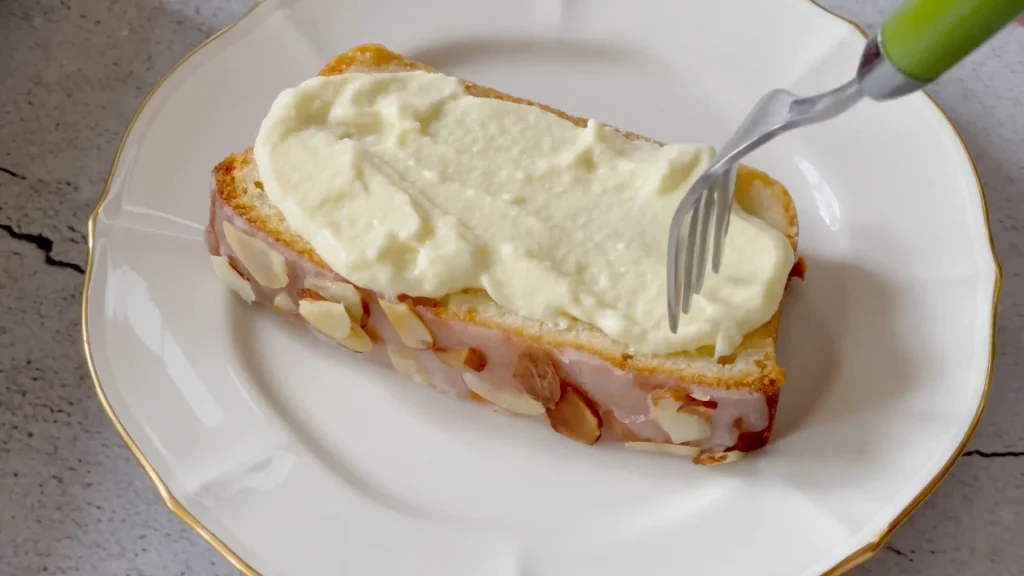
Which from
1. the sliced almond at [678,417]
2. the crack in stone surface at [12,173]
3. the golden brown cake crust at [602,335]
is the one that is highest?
the golden brown cake crust at [602,335]

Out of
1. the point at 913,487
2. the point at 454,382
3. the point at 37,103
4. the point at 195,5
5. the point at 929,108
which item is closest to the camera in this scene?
the point at 913,487

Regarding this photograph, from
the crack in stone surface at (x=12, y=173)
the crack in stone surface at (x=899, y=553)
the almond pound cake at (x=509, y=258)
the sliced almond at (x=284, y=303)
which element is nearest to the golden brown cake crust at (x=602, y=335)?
the almond pound cake at (x=509, y=258)

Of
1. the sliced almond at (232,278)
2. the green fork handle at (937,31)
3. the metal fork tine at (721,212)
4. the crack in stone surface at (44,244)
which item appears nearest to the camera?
the green fork handle at (937,31)

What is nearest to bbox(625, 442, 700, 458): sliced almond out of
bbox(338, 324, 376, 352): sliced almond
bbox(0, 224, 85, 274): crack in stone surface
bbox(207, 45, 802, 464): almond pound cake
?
bbox(207, 45, 802, 464): almond pound cake

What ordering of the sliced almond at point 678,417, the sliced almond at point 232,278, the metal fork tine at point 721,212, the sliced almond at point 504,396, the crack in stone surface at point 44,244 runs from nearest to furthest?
the metal fork tine at point 721,212 → the sliced almond at point 678,417 → the sliced almond at point 504,396 → the sliced almond at point 232,278 → the crack in stone surface at point 44,244

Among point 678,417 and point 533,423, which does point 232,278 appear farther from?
point 678,417

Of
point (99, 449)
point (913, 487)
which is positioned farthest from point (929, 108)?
point (99, 449)

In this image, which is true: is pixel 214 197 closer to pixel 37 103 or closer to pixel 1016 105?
pixel 37 103

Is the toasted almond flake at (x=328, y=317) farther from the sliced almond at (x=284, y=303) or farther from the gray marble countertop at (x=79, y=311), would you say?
the gray marble countertop at (x=79, y=311)
